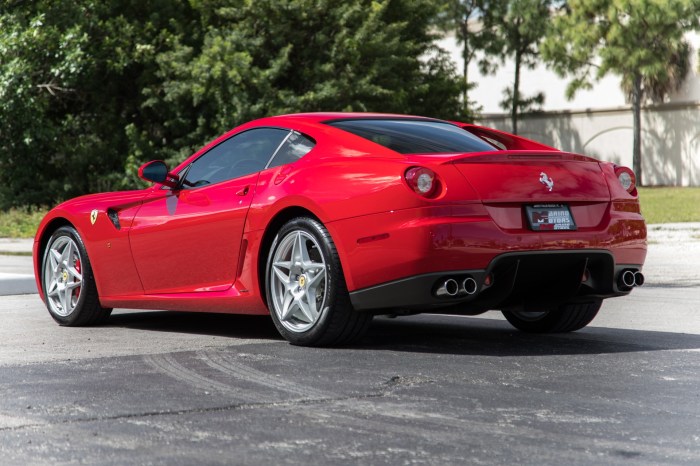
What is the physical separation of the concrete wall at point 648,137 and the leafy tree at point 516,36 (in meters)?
2.46

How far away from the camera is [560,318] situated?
7902 mm

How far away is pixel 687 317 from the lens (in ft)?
29.7

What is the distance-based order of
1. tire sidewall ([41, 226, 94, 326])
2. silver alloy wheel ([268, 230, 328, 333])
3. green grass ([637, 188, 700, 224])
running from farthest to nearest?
green grass ([637, 188, 700, 224]) < tire sidewall ([41, 226, 94, 326]) < silver alloy wheel ([268, 230, 328, 333])

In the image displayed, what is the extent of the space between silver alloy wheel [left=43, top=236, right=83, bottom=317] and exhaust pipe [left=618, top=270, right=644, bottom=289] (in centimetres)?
377

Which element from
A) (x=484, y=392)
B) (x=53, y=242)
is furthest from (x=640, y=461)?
(x=53, y=242)

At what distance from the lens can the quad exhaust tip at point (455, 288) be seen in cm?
652

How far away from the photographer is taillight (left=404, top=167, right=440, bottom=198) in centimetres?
650

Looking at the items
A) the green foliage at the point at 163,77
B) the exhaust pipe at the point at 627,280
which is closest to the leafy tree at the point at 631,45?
the green foliage at the point at 163,77

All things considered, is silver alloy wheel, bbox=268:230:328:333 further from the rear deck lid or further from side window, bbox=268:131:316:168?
the rear deck lid

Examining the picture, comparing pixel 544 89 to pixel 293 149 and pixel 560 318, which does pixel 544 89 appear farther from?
pixel 293 149

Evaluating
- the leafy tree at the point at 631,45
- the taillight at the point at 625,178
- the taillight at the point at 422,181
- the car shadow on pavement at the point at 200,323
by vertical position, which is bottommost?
the car shadow on pavement at the point at 200,323

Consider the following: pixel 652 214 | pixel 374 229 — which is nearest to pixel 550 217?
pixel 374 229

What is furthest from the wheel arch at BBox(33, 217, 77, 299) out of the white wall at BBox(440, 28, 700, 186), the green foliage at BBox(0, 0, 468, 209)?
the white wall at BBox(440, 28, 700, 186)

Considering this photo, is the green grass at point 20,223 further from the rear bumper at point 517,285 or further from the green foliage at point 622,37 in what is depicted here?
the green foliage at point 622,37
